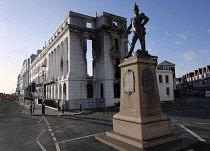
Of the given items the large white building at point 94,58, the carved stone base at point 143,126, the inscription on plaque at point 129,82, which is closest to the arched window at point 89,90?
the large white building at point 94,58

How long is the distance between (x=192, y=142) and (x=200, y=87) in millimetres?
70923

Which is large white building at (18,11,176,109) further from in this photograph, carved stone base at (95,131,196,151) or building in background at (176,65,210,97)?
building in background at (176,65,210,97)

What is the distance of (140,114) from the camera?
6.00 meters

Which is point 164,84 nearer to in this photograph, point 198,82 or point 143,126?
point 143,126

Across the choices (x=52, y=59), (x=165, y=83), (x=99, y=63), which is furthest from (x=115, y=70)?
(x=52, y=59)

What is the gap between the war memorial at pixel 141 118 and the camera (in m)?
5.71

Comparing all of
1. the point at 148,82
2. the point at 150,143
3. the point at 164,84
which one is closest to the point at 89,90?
the point at 164,84

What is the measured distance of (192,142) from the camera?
594 centimetres

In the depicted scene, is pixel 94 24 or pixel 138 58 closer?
pixel 138 58

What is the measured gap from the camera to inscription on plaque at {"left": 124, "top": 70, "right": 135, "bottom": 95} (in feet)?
21.7

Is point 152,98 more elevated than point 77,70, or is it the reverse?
point 77,70

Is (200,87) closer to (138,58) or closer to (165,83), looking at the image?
(165,83)

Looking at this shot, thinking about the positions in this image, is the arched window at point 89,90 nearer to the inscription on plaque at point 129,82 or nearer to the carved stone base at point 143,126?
the inscription on plaque at point 129,82

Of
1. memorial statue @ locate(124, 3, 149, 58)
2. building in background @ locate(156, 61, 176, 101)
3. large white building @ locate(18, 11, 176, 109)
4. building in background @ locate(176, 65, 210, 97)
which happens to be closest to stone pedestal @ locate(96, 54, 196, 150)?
memorial statue @ locate(124, 3, 149, 58)
